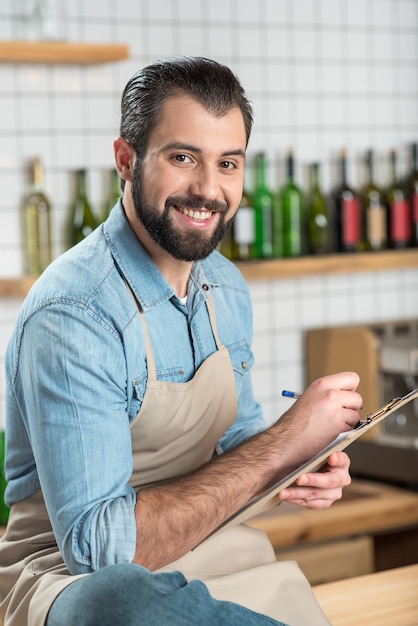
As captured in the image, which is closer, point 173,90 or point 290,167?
point 173,90

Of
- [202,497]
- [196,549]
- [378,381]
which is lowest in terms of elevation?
[378,381]

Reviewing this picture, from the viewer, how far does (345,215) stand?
3191 mm

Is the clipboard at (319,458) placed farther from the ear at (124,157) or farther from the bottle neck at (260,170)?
the bottle neck at (260,170)

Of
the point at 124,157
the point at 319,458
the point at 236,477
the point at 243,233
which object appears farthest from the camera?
the point at 243,233

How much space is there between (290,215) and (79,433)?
1.89m

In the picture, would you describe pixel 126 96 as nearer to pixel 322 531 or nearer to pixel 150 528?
pixel 150 528

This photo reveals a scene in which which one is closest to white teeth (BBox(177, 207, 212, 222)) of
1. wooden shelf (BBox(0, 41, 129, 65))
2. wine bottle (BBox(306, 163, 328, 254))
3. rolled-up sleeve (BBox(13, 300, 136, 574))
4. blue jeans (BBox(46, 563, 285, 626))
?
rolled-up sleeve (BBox(13, 300, 136, 574))

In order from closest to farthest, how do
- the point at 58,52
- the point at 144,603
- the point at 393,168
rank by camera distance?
the point at 144,603 → the point at 58,52 → the point at 393,168

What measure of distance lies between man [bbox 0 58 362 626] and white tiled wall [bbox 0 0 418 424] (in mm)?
1264

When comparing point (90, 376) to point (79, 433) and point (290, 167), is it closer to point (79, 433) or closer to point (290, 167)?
point (79, 433)

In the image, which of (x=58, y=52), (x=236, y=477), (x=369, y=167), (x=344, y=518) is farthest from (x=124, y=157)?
(x=369, y=167)

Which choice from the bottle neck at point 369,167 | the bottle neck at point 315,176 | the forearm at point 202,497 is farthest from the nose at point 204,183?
the bottle neck at point 369,167

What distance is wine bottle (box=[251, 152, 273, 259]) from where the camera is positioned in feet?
10.1

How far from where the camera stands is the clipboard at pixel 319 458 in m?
1.31
